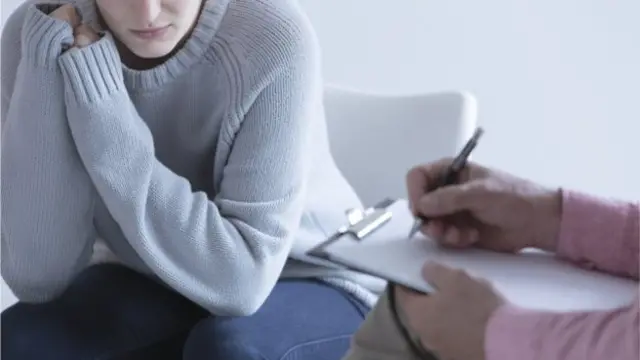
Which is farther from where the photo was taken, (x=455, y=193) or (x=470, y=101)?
(x=470, y=101)

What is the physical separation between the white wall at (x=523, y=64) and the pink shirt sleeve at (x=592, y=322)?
958 millimetres

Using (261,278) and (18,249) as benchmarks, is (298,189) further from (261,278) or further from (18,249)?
(18,249)

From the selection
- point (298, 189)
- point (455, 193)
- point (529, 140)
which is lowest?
point (529, 140)

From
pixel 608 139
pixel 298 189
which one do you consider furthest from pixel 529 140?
pixel 298 189

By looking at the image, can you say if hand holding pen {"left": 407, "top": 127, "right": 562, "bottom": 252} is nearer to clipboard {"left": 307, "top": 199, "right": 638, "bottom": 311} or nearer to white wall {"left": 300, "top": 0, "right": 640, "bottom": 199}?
clipboard {"left": 307, "top": 199, "right": 638, "bottom": 311}

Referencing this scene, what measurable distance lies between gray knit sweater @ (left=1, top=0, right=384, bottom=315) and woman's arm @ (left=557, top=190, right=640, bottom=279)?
0.36 metres

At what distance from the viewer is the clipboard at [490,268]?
72cm

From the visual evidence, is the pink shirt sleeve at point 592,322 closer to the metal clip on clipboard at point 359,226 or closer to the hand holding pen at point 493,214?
the hand holding pen at point 493,214

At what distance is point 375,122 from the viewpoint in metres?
1.33

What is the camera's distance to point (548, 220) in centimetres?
82

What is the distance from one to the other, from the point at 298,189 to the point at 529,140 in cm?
86

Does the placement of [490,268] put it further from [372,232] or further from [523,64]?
[523,64]

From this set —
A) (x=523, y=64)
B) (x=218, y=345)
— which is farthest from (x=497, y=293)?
(x=523, y=64)

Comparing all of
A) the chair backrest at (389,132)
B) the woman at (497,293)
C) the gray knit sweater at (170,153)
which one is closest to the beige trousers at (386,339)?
the woman at (497,293)
